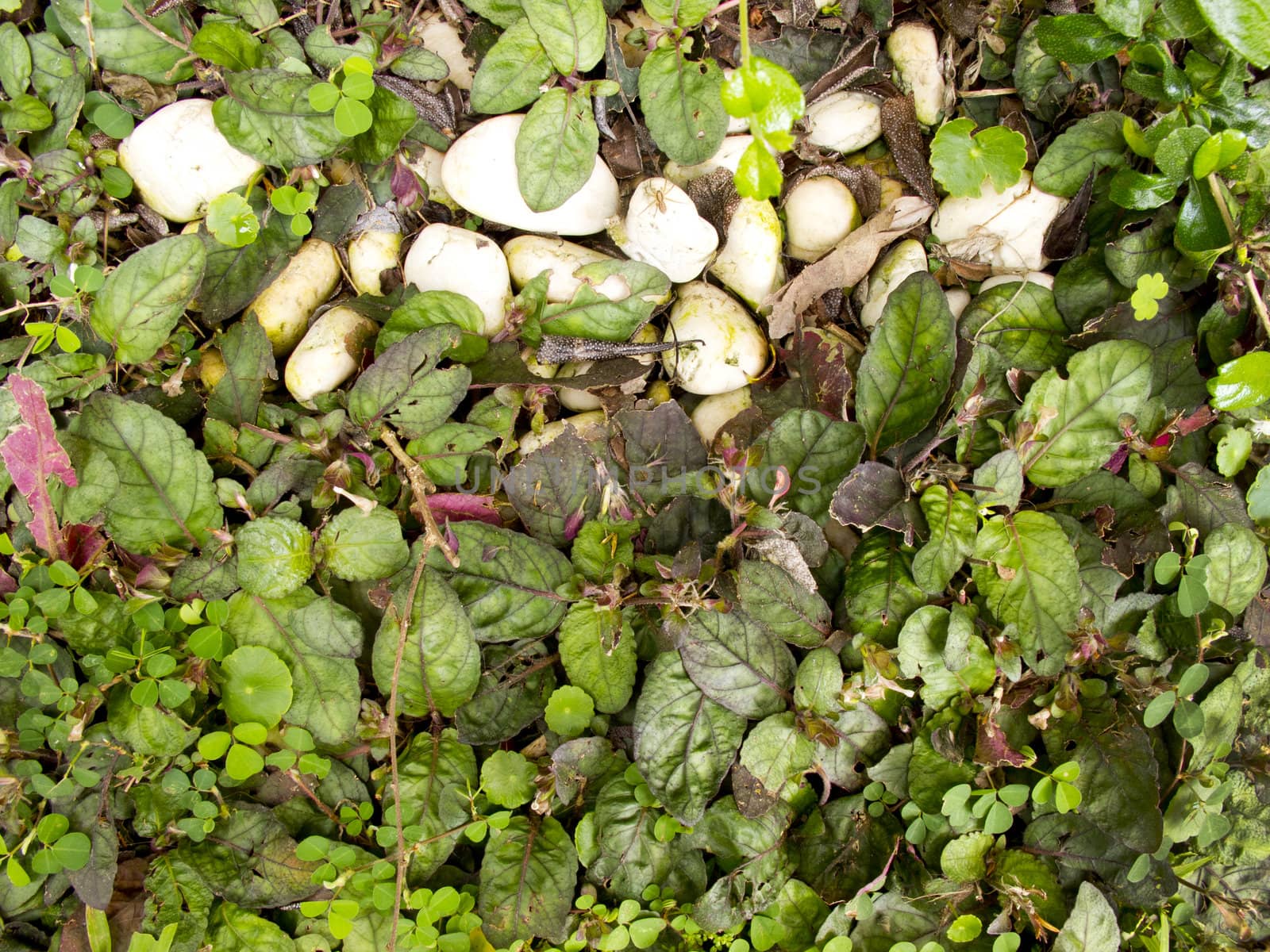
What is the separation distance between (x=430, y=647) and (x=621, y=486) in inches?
13.8

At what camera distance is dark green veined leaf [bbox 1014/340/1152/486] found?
131cm

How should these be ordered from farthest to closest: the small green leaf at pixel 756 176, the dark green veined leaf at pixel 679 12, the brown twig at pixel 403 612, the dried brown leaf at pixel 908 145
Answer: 1. the dried brown leaf at pixel 908 145
2. the dark green veined leaf at pixel 679 12
3. the brown twig at pixel 403 612
4. the small green leaf at pixel 756 176

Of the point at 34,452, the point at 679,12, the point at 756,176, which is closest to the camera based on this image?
the point at 756,176

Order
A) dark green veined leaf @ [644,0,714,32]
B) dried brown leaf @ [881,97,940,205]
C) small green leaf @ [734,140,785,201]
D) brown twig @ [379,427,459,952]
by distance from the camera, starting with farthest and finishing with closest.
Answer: dried brown leaf @ [881,97,940,205] → dark green veined leaf @ [644,0,714,32] → brown twig @ [379,427,459,952] → small green leaf @ [734,140,785,201]

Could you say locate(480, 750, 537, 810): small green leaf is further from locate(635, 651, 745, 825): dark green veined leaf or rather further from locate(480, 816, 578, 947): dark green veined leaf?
locate(635, 651, 745, 825): dark green veined leaf

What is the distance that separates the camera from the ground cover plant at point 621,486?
126 centimetres

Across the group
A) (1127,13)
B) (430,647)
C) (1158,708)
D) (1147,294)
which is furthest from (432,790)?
(1127,13)

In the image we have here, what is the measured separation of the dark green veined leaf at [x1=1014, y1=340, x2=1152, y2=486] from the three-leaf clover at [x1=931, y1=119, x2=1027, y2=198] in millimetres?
309

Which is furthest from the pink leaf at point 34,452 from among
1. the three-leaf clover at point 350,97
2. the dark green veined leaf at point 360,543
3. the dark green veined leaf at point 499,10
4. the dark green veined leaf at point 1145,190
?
the dark green veined leaf at point 1145,190

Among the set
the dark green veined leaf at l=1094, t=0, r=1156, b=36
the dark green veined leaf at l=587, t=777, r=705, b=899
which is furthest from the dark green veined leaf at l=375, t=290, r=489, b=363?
the dark green veined leaf at l=1094, t=0, r=1156, b=36

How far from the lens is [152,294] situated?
1296 mm

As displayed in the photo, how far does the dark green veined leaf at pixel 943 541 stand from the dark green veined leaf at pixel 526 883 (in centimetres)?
63

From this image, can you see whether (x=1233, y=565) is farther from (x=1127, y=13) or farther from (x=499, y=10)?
(x=499, y=10)

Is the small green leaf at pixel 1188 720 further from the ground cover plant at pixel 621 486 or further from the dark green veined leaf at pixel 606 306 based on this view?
the dark green veined leaf at pixel 606 306
